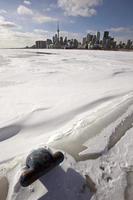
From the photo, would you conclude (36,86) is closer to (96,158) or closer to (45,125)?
(45,125)

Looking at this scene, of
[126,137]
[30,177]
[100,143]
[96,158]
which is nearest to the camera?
[30,177]

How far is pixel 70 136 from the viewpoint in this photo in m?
1.77

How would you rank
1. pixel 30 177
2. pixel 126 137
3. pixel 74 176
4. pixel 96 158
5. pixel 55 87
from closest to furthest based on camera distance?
1. pixel 30 177
2. pixel 74 176
3. pixel 96 158
4. pixel 126 137
5. pixel 55 87

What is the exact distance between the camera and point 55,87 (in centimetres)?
339

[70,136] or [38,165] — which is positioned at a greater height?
[38,165]

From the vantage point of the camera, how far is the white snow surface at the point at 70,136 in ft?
3.89

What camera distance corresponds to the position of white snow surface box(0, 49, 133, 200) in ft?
3.89

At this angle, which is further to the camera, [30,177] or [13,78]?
[13,78]

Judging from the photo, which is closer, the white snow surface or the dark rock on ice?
the dark rock on ice

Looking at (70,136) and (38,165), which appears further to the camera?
(70,136)

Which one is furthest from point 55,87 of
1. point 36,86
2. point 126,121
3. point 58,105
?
point 126,121

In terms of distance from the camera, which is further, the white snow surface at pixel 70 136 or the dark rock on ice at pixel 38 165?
the white snow surface at pixel 70 136

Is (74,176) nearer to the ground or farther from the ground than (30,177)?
nearer to the ground

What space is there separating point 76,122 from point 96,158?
2.11 feet
